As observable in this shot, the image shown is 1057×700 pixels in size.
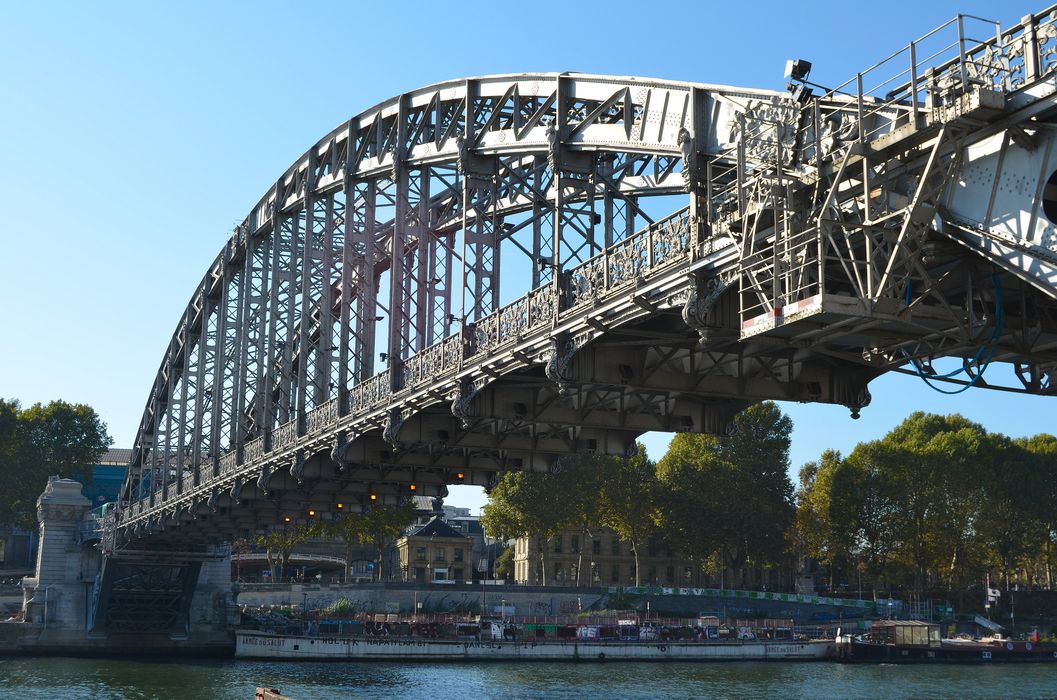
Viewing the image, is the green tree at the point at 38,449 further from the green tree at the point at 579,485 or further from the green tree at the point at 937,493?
the green tree at the point at 937,493

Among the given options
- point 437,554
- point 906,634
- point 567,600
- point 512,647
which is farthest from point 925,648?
point 437,554

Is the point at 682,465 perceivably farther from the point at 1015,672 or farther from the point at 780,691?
the point at 780,691

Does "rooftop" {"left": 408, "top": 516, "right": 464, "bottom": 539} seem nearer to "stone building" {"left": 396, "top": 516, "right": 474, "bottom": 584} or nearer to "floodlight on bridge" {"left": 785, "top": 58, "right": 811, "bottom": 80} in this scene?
"stone building" {"left": 396, "top": 516, "right": 474, "bottom": 584}

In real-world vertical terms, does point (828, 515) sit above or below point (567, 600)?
above

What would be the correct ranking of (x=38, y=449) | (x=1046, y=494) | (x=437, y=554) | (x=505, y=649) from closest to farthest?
(x=505, y=649), (x=1046, y=494), (x=38, y=449), (x=437, y=554)

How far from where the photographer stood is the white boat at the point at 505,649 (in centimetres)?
9950

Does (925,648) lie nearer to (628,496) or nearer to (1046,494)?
(1046,494)

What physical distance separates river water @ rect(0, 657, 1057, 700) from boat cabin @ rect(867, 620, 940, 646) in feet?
20.0

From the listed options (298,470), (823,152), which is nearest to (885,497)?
(298,470)

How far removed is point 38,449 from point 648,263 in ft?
409

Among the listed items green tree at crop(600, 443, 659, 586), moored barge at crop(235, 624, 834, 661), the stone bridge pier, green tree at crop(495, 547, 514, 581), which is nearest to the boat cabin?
moored barge at crop(235, 624, 834, 661)

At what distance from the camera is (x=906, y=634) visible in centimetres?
10631

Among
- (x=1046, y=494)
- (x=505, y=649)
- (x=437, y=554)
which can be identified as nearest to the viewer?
(x=505, y=649)

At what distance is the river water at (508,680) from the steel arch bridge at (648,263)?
47.1ft
